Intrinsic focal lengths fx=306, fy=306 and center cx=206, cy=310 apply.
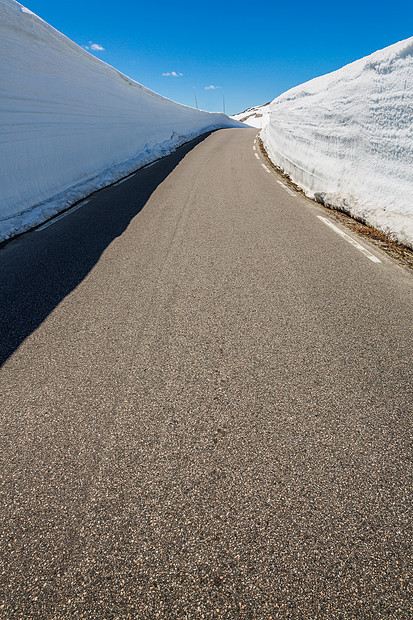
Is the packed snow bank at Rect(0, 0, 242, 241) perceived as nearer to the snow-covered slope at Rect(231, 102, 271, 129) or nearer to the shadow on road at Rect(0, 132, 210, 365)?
the shadow on road at Rect(0, 132, 210, 365)

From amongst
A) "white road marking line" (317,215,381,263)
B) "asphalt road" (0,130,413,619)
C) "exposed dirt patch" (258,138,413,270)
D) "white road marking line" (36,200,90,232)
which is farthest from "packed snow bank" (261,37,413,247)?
"white road marking line" (36,200,90,232)

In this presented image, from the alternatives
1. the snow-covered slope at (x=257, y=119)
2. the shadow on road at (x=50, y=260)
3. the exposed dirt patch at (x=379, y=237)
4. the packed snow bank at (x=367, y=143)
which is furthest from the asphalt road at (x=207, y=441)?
the snow-covered slope at (x=257, y=119)

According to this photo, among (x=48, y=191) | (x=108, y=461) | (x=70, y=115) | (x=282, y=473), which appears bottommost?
(x=48, y=191)

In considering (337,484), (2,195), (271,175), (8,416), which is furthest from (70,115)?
(337,484)

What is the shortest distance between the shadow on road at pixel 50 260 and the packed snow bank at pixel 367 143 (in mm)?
4648

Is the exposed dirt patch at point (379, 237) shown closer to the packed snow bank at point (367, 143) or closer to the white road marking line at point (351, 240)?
the packed snow bank at point (367, 143)

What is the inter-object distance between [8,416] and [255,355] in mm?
1975

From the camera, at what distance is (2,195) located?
587 cm

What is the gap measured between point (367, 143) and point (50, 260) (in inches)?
255

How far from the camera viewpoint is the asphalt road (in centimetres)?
140

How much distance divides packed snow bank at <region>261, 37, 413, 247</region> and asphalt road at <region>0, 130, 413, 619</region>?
209cm

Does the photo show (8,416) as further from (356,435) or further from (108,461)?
(356,435)

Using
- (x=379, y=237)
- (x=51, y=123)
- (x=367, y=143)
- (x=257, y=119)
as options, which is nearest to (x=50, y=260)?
(x=51, y=123)

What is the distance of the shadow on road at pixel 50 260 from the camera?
3.33m
